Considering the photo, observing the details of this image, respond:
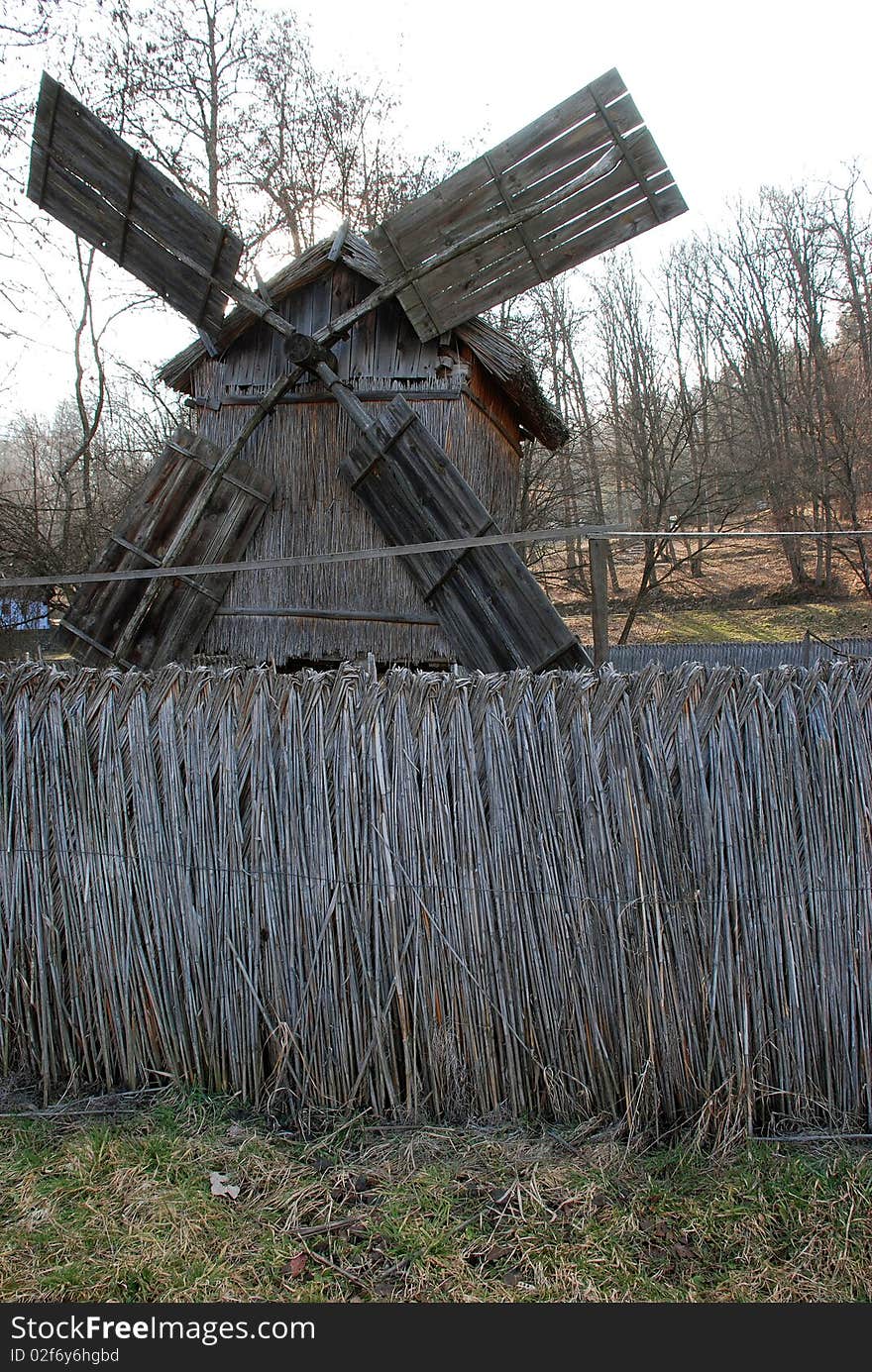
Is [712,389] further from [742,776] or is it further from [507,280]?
[742,776]

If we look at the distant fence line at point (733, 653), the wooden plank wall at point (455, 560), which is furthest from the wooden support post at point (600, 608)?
the distant fence line at point (733, 653)

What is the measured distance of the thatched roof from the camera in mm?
6492

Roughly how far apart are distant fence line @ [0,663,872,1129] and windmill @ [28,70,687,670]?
2388 mm

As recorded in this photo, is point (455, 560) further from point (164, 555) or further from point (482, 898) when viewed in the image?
point (482, 898)

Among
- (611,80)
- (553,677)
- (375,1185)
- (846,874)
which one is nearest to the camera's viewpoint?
(375,1185)

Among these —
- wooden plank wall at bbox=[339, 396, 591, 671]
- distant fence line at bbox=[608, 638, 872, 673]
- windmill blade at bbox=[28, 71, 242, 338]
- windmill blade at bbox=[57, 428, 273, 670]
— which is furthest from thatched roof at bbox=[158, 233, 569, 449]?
distant fence line at bbox=[608, 638, 872, 673]

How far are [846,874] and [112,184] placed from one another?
6723mm

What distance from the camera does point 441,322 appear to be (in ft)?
20.2

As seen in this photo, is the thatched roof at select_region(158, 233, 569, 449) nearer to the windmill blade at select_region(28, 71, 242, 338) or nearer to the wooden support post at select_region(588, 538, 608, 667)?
the windmill blade at select_region(28, 71, 242, 338)

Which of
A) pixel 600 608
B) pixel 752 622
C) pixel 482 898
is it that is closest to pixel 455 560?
pixel 600 608

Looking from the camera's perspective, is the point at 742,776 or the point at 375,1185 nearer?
the point at 375,1185

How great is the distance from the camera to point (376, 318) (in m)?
6.57

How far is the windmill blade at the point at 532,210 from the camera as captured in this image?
18.9ft

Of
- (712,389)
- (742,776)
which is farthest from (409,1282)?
(712,389)
